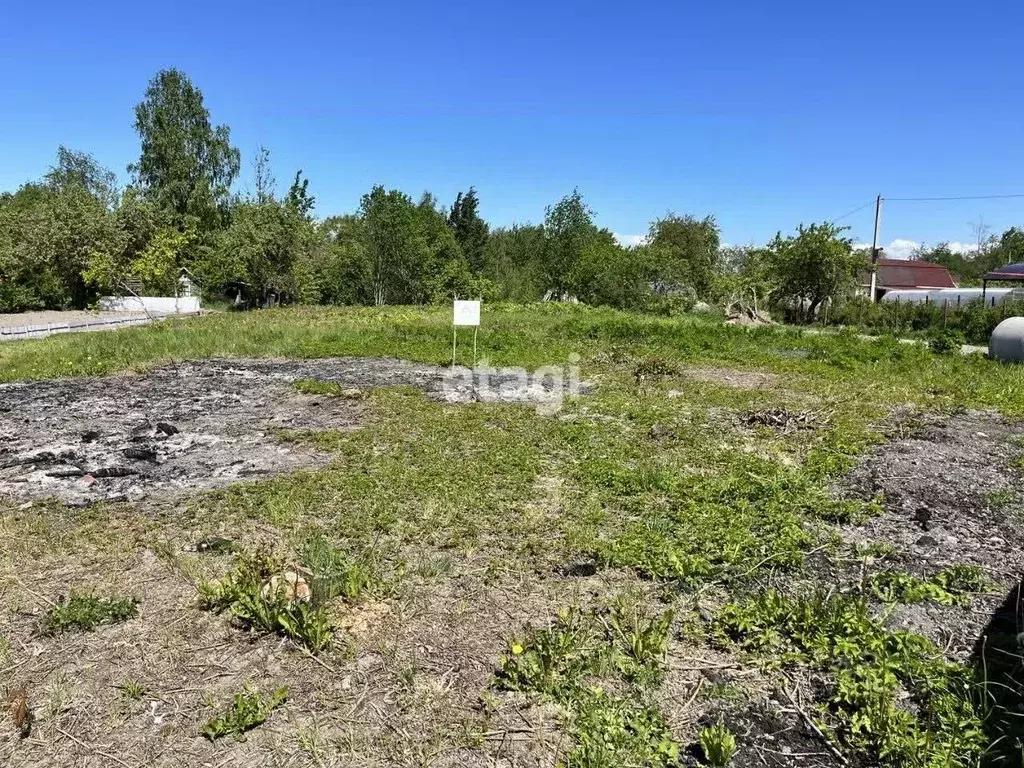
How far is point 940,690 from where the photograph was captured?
109 inches

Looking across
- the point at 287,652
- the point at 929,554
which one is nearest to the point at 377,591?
the point at 287,652

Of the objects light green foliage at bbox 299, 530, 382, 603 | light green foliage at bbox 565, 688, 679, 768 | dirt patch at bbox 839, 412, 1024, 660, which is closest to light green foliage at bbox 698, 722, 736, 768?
light green foliage at bbox 565, 688, 679, 768

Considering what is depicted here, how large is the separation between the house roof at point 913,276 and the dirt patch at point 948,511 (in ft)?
147

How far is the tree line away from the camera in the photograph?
91.9 ft

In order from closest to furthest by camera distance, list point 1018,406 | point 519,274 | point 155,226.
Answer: point 1018,406 < point 155,226 < point 519,274

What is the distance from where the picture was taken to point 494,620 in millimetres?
3469

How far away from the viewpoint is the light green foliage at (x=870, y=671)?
2.47 m

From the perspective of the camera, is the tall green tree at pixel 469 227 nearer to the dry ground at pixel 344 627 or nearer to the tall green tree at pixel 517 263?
the tall green tree at pixel 517 263

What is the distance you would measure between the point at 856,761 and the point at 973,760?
420 millimetres

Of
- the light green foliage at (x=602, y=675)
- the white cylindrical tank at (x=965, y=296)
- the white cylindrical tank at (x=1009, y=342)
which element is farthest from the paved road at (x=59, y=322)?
the white cylindrical tank at (x=965, y=296)

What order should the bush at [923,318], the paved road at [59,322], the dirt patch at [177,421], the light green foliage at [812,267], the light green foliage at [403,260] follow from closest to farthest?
the dirt patch at [177,421] → the bush at [923,318] → the paved road at [59,322] → the light green foliage at [812,267] → the light green foliage at [403,260]

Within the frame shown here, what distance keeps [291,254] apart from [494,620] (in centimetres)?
3155

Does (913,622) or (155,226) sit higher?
(155,226)

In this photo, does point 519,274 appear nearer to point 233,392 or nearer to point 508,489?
point 233,392
